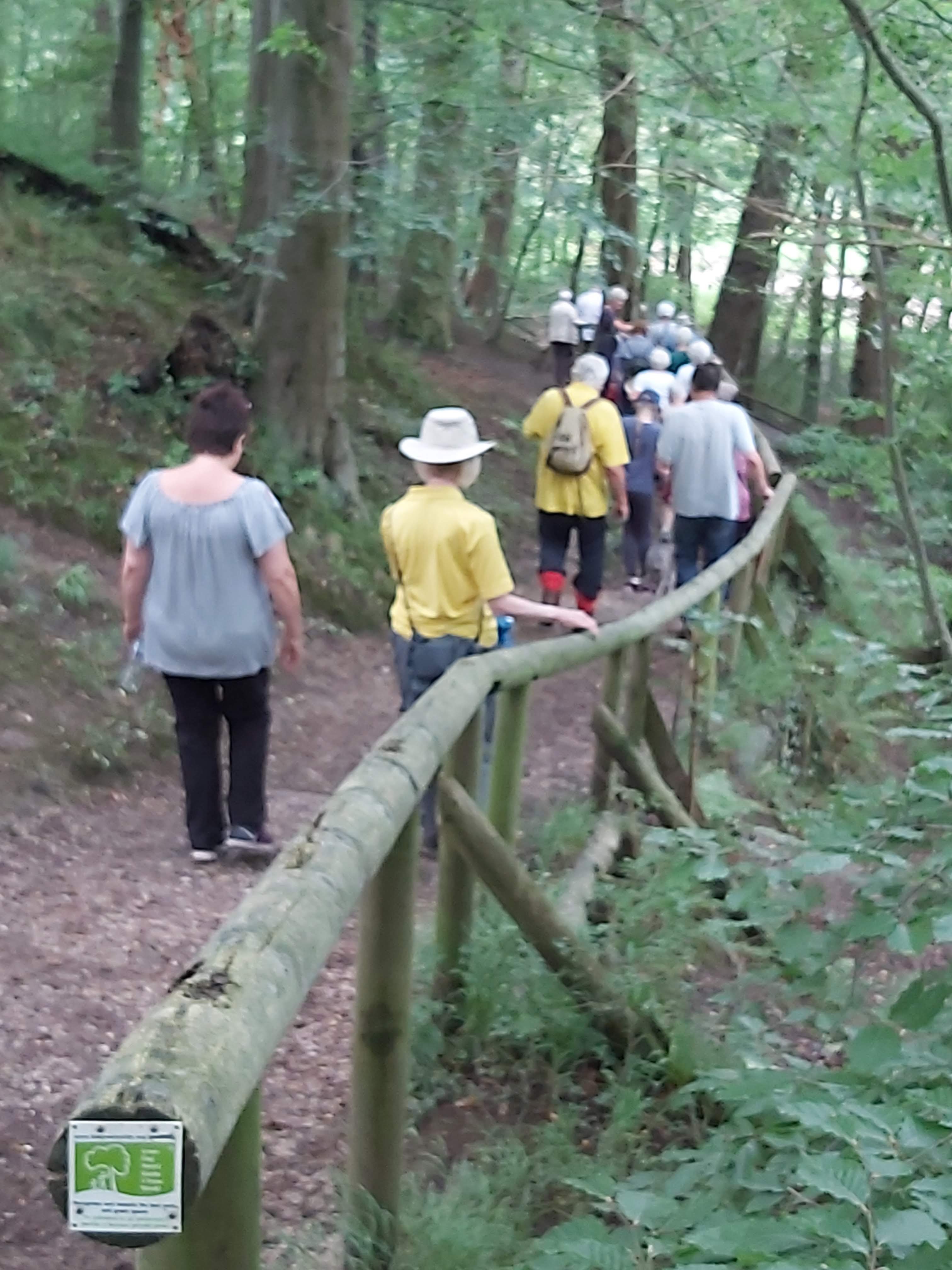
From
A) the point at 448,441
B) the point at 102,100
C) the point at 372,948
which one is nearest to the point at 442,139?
the point at 102,100

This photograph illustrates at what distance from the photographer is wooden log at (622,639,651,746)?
19.0ft

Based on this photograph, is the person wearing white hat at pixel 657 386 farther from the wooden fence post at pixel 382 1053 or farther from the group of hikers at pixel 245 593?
the wooden fence post at pixel 382 1053

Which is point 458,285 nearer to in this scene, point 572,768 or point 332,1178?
point 572,768

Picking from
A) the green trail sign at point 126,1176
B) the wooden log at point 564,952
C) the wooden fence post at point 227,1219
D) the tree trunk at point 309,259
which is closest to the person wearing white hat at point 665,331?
the tree trunk at point 309,259

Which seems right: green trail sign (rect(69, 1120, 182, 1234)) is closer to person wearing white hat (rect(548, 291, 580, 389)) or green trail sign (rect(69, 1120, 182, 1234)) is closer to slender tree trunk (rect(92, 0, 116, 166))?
slender tree trunk (rect(92, 0, 116, 166))

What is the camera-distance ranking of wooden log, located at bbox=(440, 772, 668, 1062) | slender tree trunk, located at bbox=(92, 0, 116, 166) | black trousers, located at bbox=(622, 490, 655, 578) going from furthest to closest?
1. slender tree trunk, located at bbox=(92, 0, 116, 166)
2. black trousers, located at bbox=(622, 490, 655, 578)
3. wooden log, located at bbox=(440, 772, 668, 1062)

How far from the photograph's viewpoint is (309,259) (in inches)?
391

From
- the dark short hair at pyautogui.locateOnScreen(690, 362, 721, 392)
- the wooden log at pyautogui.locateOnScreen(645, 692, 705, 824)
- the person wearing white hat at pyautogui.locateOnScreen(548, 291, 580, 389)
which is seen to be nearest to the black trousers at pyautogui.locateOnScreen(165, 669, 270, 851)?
the wooden log at pyautogui.locateOnScreen(645, 692, 705, 824)

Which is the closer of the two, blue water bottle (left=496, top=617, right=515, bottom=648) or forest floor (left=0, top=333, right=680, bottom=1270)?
forest floor (left=0, top=333, right=680, bottom=1270)

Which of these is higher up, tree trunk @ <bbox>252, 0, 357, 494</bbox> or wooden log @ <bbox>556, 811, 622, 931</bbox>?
tree trunk @ <bbox>252, 0, 357, 494</bbox>

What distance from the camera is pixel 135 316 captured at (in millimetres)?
10344

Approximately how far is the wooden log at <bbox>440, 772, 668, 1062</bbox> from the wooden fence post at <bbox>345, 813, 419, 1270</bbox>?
98cm

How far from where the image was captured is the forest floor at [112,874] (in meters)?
3.34

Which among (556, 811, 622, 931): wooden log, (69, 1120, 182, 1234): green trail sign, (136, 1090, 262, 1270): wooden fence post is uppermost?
(69, 1120, 182, 1234): green trail sign
